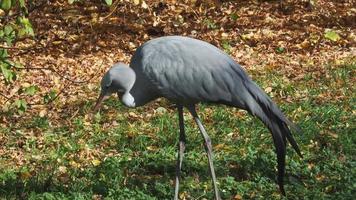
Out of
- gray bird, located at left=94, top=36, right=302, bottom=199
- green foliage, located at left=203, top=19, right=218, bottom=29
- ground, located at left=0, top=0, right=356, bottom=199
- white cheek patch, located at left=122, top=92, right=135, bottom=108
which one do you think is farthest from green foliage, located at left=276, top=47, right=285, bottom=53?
white cheek patch, located at left=122, top=92, right=135, bottom=108

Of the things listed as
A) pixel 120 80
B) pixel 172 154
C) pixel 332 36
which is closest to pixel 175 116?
pixel 172 154

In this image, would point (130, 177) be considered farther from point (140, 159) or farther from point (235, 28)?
point (235, 28)

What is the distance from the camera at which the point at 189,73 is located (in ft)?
15.5

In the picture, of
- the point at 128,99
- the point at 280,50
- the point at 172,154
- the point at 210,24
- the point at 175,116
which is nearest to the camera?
the point at 128,99

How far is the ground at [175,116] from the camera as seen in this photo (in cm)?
533

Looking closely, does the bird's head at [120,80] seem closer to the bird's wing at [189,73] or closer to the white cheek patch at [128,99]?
the white cheek patch at [128,99]

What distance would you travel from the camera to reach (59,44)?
382 inches

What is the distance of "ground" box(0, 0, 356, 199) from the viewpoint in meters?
5.33

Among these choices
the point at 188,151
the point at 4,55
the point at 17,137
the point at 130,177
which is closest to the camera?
the point at 4,55

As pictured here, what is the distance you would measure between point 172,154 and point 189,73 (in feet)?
4.37

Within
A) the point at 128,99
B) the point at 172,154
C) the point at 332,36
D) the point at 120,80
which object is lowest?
the point at 172,154

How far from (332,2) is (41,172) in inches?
268

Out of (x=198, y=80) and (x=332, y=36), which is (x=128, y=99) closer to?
(x=198, y=80)

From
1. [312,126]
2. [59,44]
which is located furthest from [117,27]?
[312,126]
